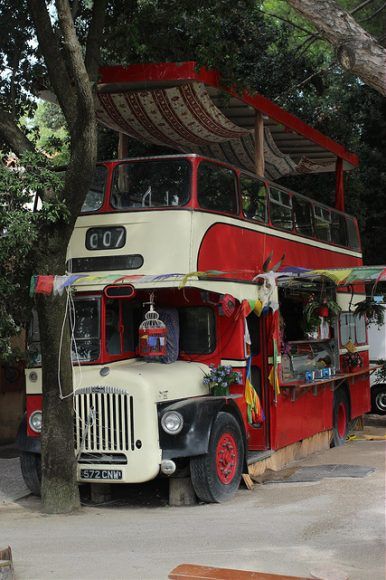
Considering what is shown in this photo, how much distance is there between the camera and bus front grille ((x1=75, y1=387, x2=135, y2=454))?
9.46 meters

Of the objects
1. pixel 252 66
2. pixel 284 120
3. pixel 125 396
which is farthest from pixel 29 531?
pixel 252 66

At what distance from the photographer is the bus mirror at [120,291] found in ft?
32.4

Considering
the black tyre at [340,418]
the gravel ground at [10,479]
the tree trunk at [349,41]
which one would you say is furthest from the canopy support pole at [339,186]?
the tree trunk at [349,41]

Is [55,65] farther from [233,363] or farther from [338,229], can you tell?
[338,229]

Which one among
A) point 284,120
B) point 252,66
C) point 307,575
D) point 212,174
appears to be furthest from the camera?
point 252,66

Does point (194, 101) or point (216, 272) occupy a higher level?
point (194, 101)

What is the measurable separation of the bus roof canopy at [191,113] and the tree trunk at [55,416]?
2.58 meters

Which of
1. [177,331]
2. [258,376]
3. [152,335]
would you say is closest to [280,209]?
Answer: [258,376]

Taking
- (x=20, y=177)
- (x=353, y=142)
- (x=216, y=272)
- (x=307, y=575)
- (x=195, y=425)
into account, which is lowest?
(x=307, y=575)

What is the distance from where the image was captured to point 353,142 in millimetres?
18859

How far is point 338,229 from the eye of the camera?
52.1 feet

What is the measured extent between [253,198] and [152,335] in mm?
2812

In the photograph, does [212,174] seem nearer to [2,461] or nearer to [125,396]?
[125,396]

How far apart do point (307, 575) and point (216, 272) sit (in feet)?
13.6
